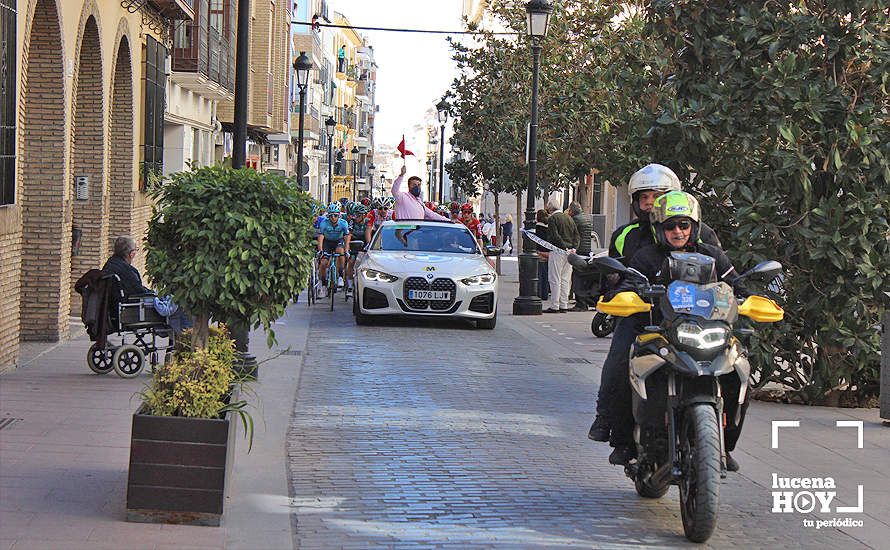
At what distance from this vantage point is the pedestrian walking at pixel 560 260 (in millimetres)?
23203

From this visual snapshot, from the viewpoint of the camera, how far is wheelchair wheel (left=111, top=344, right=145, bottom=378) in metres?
12.4

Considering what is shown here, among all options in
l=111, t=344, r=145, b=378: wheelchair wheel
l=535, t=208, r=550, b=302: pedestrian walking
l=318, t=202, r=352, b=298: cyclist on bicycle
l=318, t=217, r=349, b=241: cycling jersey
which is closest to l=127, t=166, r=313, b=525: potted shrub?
l=111, t=344, r=145, b=378: wheelchair wheel

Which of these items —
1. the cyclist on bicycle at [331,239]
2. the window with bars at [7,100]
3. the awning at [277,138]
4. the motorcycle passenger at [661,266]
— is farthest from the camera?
the awning at [277,138]

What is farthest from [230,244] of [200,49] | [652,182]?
[200,49]

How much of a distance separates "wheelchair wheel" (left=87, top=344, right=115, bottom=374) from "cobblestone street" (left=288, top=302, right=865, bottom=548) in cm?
183

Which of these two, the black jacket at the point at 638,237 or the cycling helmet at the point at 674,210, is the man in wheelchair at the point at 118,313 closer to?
the black jacket at the point at 638,237

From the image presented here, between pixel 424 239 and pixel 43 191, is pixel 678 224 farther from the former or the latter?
pixel 424 239

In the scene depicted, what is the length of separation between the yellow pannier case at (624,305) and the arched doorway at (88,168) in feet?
40.7

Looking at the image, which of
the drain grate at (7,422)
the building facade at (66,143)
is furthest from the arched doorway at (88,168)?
the drain grate at (7,422)

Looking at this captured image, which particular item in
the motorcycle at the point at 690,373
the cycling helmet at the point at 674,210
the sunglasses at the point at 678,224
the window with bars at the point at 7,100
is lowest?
the motorcycle at the point at 690,373

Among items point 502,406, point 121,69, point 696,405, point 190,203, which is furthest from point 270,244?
point 121,69

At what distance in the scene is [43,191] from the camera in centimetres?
1529

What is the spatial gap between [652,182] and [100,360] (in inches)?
260

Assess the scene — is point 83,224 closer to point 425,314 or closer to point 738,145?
point 425,314
